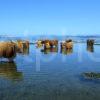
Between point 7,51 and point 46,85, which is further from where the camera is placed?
point 7,51

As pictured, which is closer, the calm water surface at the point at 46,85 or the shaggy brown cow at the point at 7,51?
the calm water surface at the point at 46,85

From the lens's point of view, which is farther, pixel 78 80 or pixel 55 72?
pixel 55 72

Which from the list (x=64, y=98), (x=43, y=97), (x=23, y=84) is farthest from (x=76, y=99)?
(x=23, y=84)

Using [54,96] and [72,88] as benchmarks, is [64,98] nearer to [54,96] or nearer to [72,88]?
[54,96]

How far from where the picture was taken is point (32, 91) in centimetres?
1479

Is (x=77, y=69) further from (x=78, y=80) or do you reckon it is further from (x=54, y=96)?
(x=54, y=96)

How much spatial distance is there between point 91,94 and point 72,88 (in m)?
1.41

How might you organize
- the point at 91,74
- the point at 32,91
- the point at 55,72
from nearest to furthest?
the point at 32,91, the point at 91,74, the point at 55,72

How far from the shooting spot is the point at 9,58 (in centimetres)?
2728

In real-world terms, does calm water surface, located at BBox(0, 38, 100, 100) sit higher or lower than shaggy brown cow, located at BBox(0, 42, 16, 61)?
lower

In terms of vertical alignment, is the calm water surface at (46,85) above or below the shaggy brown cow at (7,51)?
below

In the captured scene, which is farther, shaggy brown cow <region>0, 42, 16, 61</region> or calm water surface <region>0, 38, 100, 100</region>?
shaggy brown cow <region>0, 42, 16, 61</region>

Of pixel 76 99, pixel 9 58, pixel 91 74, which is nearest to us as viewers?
pixel 76 99

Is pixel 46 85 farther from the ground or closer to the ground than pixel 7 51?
closer to the ground
